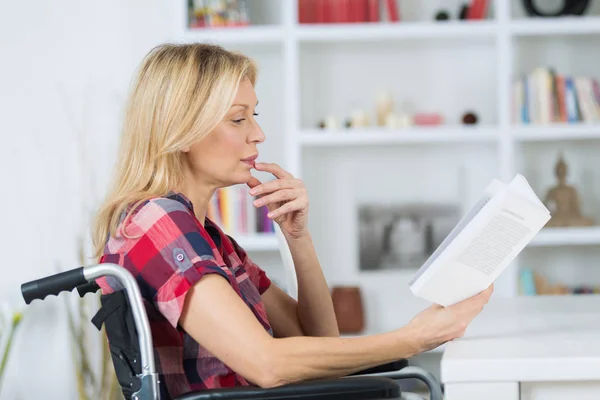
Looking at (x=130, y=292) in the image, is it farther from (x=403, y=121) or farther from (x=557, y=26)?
(x=557, y=26)

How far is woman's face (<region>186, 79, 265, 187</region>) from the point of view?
1.70m

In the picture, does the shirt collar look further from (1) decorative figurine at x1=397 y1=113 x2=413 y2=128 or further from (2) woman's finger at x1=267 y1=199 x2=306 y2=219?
(1) decorative figurine at x1=397 y1=113 x2=413 y2=128

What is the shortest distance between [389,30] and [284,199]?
212 cm

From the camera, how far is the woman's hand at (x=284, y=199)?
1830mm

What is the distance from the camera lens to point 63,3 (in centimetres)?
407

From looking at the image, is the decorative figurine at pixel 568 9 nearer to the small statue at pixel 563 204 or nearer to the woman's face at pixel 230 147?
the small statue at pixel 563 204

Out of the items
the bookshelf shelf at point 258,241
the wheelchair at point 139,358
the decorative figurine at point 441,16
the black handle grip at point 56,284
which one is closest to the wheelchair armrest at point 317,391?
the wheelchair at point 139,358

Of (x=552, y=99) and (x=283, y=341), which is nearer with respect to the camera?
(x=283, y=341)

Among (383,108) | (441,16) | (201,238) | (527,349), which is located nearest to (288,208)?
(201,238)

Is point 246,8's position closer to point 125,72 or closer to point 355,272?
point 125,72

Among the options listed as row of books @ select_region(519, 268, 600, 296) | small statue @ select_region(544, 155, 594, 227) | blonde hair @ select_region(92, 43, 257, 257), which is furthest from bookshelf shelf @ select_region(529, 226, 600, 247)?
blonde hair @ select_region(92, 43, 257, 257)

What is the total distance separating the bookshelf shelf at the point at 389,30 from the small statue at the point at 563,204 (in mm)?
708

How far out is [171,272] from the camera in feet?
4.80

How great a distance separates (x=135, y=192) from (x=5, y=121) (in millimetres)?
2692
